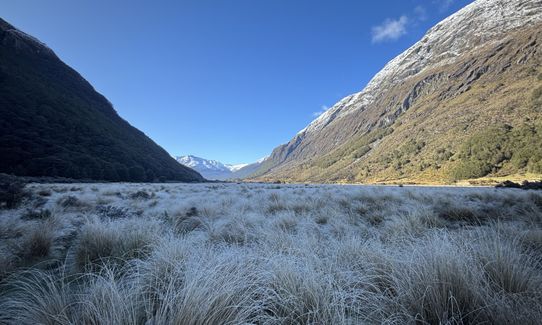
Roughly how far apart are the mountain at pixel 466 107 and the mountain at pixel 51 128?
68.2 m

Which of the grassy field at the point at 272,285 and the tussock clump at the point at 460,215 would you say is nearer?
the grassy field at the point at 272,285

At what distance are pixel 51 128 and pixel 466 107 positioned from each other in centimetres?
10735

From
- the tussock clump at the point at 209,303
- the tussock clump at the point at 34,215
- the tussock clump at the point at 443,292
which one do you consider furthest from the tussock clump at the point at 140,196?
the tussock clump at the point at 443,292

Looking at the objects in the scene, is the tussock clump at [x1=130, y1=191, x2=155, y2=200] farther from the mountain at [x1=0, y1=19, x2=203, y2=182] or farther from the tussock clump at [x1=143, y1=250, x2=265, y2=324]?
the mountain at [x1=0, y1=19, x2=203, y2=182]

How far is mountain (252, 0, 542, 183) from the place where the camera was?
49469 mm

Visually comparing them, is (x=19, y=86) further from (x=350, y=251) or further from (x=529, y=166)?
(x=529, y=166)

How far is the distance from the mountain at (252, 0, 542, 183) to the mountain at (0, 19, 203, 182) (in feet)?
224

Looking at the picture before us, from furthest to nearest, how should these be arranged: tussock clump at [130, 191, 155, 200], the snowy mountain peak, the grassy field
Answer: the snowy mountain peak
tussock clump at [130, 191, 155, 200]
the grassy field

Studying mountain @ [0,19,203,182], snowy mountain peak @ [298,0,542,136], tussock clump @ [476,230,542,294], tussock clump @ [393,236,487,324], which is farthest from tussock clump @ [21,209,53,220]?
snowy mountain peak @ [298,0,542,136]

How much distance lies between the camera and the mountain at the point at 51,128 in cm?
3888

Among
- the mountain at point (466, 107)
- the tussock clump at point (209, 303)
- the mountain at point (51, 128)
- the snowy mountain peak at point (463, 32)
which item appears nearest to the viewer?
the tussock clump at point (209, 303)

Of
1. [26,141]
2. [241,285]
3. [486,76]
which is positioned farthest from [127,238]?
[486,76]

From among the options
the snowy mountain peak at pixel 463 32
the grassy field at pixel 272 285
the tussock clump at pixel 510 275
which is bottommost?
the tussock clump at pixel 510 275

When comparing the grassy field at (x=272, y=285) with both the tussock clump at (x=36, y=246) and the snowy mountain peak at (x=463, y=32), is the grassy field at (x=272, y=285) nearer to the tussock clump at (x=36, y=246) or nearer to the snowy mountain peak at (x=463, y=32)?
the tussock clump at (x=36, y=246)
